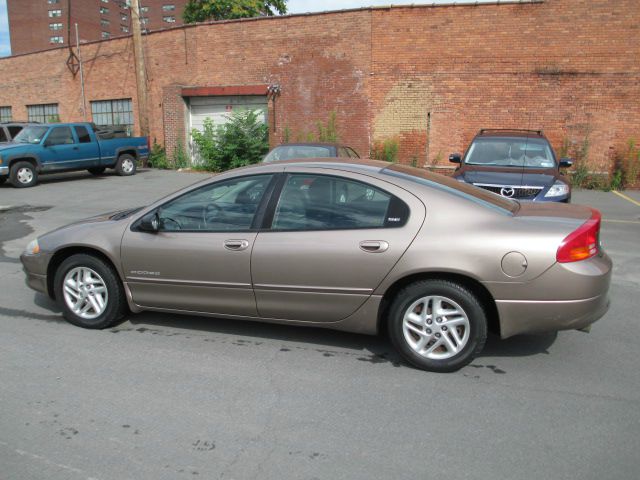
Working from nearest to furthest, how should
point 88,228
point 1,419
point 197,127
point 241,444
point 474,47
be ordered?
1. point 241,444
2. point 1,419
3. point 88,228
4. point 474,47
5. point 197,127

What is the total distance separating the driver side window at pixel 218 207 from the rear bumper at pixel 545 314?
2.05 m

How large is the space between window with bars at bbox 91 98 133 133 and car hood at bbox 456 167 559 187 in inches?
713

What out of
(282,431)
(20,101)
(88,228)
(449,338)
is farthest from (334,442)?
(20,101)

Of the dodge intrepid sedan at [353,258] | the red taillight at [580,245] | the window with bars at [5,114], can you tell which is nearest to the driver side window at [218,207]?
the dodge intrepid sedan at [353,258]

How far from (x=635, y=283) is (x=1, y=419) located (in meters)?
6.48

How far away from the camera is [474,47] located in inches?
660

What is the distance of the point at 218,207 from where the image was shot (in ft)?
14.9

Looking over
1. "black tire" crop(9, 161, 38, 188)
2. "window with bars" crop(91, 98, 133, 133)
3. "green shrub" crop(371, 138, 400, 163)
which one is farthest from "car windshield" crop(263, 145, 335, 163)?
"window with bars" crop(91, 98, 133, 133)

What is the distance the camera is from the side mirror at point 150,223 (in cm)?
456

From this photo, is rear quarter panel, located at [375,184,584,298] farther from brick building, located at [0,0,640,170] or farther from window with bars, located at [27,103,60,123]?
window with bars, located at [27,103,60,123]

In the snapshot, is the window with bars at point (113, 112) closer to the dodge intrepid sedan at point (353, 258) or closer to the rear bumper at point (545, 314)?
the dodge intrepid sedan at point (353, 258)

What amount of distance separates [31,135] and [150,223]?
548 inches

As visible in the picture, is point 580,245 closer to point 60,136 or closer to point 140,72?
point 60,136

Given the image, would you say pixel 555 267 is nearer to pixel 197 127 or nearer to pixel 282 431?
pixel 282 431
